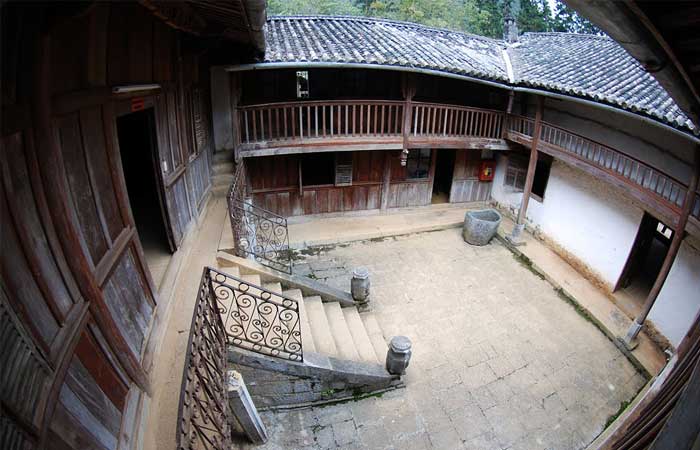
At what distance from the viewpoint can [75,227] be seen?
2.82 metres

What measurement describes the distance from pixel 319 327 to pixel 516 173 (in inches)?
366

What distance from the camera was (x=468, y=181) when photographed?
44.0ft

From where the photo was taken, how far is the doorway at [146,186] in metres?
5.22

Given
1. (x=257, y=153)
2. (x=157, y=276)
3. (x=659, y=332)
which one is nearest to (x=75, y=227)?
(x=157, y=276)

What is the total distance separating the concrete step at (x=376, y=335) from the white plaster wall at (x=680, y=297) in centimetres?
599

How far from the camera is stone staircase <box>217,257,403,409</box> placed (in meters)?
5.37

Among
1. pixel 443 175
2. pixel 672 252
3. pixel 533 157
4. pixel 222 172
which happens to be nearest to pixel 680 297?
pixel 672 252

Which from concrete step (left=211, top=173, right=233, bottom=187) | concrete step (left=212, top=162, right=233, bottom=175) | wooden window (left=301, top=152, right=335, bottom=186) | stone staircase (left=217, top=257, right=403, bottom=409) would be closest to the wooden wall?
stone staircase (left=217, top=257, right=403, bottom=409)

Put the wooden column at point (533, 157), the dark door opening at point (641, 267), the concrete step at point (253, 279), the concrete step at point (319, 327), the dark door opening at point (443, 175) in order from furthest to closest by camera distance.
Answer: the dark door opening at point (443, 175) → the wooden column at point (533, 157) → the dark door opening at point (641, 267) → the concrete step at point (253, 279) → the concrete step at point (319, 327)

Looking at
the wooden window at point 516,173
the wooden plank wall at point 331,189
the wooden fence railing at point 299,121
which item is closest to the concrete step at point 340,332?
the wooden fence railing at point 299,121

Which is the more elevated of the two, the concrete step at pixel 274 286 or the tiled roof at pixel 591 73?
the tiled roof at pixel 591 73

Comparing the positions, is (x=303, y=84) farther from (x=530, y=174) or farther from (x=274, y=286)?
(x=530, y=174)

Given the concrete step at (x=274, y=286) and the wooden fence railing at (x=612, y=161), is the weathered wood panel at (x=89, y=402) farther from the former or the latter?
the wooden fence railing at (x=612, y=161)

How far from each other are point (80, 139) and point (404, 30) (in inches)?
450
